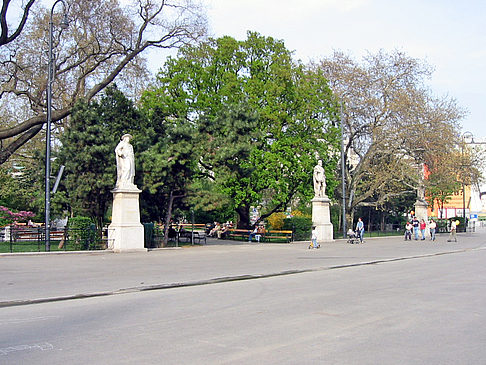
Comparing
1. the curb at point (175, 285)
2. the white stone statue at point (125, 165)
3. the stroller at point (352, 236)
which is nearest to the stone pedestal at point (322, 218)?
the stroller at point (352, 236)

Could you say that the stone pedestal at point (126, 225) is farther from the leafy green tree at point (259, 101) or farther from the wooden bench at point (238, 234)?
the wooden bench at point (238, 234)

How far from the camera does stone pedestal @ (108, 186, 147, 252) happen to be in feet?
79.4

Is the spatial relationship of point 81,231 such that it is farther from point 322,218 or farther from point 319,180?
point 322,218

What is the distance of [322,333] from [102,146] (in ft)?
66.5

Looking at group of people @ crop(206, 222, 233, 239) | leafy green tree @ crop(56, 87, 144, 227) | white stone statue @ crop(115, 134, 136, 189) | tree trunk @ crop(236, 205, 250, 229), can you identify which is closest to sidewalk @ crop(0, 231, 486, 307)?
white stone statue @ crop(115, 134, 136, 189)

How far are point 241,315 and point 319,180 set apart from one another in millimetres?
27079

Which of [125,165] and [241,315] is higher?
[125,165]

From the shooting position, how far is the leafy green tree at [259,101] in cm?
3400

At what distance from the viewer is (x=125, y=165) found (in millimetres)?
24844

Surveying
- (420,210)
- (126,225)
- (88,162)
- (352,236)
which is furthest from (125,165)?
(420,210)

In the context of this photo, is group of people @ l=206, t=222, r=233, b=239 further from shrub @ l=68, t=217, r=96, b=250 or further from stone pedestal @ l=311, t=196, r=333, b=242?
shrub @ l=68, t=217, r=96, b=250

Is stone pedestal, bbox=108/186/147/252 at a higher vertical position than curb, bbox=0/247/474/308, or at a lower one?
higher

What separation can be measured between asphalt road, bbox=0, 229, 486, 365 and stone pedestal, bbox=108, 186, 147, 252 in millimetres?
7167

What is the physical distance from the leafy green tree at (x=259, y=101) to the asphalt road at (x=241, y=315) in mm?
17098
